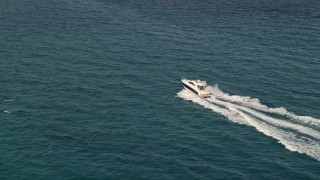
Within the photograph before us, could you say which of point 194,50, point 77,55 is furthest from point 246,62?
point 77,55

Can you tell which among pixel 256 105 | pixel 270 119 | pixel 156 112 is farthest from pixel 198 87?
pixel 270 119

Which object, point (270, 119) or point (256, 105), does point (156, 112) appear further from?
point (270, 119)

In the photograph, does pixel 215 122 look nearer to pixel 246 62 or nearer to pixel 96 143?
pixel 96 143

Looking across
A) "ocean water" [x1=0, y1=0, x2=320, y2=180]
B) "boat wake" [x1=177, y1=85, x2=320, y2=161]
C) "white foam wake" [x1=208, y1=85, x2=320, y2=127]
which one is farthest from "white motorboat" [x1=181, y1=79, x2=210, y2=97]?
"ocean water" [x1=0, y1=0, x2=320, y2=180]

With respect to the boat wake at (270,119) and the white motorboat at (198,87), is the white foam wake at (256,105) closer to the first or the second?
the boat wake at (270,119)

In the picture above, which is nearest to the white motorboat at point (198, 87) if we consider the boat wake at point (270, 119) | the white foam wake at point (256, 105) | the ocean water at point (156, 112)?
the boat wake at point (270, 119)

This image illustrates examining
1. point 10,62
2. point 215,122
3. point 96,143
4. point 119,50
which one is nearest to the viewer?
point 96,143

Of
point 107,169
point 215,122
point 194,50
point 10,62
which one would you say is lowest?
point 107,169

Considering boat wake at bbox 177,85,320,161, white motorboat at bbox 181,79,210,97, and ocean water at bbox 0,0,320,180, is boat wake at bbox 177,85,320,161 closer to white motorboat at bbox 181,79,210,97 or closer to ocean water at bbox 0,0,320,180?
ocean water at bbox 0,0,320,180
